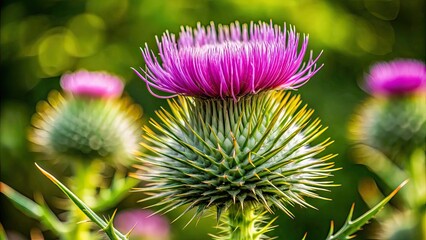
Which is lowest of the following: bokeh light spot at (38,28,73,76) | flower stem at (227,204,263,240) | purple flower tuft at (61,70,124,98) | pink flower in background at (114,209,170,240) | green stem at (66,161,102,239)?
bokeh light spot at (38,28,73,76)

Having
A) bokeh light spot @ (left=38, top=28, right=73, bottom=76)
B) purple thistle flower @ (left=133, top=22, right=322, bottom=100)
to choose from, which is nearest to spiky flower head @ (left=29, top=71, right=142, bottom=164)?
purple thistle flower @ (left=133, top=22, right=322, bottom=100)

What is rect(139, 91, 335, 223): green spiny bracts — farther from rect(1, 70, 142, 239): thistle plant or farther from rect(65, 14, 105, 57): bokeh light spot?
rect(65, 14, 105, 57): bokeh light spot

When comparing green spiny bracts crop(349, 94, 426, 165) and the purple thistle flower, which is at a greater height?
the purple thistle flower

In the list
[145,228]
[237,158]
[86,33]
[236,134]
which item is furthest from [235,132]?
[86,33]

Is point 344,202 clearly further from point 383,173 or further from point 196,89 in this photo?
point 196,89

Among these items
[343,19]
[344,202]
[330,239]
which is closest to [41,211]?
[330,239]
